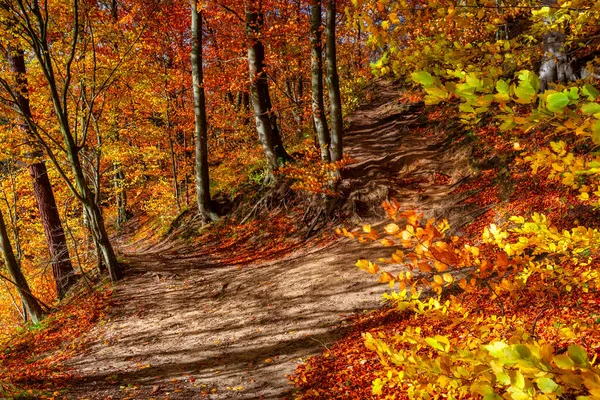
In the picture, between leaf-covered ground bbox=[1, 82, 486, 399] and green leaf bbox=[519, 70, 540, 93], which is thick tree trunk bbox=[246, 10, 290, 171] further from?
green leaf bbox=[519, 70, 540, 93]

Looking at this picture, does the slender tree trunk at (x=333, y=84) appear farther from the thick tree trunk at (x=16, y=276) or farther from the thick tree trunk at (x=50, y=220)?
the thick tree trunk at (x=16, y=276)

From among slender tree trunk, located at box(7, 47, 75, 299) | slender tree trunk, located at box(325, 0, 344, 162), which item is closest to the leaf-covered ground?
slender tree trunk, located at box(325, 0, 344, 162)

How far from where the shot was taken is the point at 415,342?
1.55 m

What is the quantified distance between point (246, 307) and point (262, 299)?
375 mm

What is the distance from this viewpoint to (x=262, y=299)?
7.66 metres

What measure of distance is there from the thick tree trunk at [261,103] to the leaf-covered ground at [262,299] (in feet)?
7.84

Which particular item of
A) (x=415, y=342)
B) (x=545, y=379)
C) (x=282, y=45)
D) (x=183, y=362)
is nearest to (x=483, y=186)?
(x=183, y=362)

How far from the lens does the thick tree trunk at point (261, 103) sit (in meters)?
11.9

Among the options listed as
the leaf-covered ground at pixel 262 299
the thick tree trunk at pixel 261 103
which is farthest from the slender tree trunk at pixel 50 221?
the thick tree trunk at pixel 261 103

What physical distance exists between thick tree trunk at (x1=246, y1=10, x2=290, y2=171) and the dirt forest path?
114 inches

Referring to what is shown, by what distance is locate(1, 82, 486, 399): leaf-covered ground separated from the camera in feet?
17.2

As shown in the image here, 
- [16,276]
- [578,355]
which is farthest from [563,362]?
[16,276]

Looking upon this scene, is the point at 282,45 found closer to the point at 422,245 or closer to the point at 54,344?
the point at 54,344

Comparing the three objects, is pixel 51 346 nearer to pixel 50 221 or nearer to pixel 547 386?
pixel 50 221
